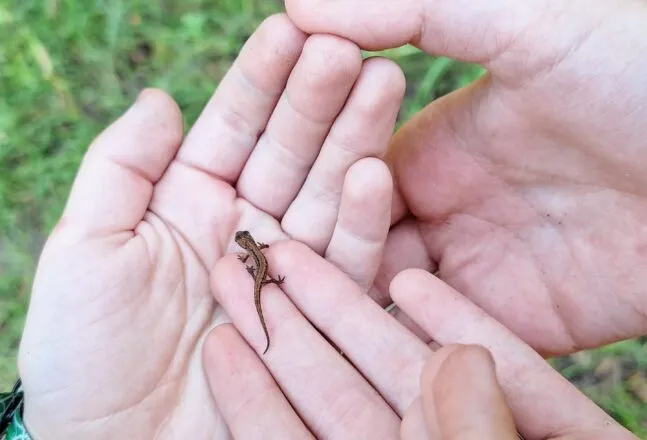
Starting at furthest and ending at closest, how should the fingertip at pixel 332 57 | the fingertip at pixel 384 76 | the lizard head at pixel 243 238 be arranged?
the lizard head at pixel 243 238 → the fingertip at pixel 384 76 → the fingertip at pixel 332 57

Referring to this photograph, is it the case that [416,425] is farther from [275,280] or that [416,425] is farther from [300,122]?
[300,122]

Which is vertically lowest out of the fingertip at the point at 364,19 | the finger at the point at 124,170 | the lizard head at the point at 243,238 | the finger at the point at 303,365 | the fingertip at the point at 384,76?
the finger at the point at 303,365

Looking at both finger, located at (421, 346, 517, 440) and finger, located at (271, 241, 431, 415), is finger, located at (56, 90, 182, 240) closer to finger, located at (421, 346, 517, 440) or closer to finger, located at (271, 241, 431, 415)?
finger, located at (271, 241, 431, 415)

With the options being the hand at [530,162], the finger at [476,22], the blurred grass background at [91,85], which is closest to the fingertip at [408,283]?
the hand at [530,162]

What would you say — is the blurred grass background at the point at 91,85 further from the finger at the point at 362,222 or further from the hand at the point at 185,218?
the finger at the point at 362,222

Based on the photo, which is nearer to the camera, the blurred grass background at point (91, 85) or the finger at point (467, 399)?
the finger at point (467, 399)

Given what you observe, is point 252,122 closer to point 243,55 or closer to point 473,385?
point 243,55

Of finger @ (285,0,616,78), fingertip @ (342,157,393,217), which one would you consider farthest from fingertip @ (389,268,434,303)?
finger @ (285,0,616,78)

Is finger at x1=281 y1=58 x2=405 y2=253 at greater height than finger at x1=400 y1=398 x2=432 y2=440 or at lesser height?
greater
